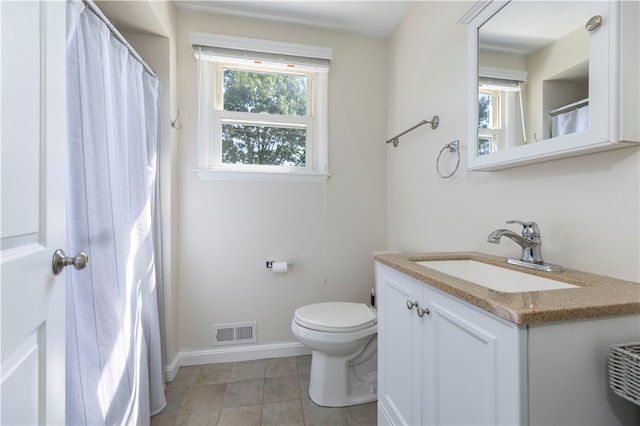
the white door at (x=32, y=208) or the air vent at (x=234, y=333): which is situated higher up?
the white door at (x=32, y=208)

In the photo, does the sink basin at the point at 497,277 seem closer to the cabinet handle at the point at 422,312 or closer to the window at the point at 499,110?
the cabinet handle at the point at 422,312

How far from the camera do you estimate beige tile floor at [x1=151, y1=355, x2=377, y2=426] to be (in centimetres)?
141

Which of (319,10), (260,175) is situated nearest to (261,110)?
(260,175)

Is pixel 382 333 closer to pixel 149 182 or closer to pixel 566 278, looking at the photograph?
pixel 566 278

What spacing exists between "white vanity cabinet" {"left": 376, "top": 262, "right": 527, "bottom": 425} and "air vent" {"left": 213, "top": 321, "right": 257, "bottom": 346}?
108 centimetres

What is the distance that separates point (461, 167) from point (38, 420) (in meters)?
1.71

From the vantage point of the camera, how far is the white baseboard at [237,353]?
1.89m

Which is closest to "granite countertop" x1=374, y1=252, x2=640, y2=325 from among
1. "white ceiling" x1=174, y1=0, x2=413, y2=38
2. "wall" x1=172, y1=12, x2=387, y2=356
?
"wall" x1=172, y1=12, x2=387, y2=356

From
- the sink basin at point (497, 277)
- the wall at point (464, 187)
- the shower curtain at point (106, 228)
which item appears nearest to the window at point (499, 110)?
the wall at point (464, 187)

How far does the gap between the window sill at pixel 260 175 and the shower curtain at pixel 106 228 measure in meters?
0.51

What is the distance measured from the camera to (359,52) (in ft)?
6.99

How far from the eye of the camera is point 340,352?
1.48 metres

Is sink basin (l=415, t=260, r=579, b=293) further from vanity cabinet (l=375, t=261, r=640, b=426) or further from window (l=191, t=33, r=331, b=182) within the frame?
window (l=191, t=33, r=331, b=182)

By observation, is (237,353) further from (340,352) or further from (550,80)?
(550,80)
